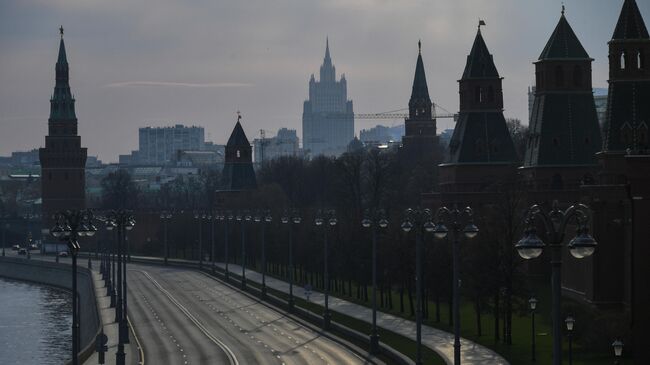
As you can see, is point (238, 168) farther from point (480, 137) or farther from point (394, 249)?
point (394, 249)

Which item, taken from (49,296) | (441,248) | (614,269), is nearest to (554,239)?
(614,269)

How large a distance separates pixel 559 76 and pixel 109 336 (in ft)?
115

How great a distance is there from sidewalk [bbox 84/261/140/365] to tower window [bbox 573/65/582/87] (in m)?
33.6

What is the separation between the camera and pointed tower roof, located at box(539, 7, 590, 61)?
335 feet

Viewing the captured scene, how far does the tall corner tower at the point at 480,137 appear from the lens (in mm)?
117562

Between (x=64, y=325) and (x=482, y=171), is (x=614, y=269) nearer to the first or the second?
(x=482, y=171)

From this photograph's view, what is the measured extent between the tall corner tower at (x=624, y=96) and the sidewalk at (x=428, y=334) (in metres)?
12.5

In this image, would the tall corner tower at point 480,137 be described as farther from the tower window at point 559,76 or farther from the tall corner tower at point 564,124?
the tower window at point 559,76

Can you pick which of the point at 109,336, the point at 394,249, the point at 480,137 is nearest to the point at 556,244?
the point at 109,336

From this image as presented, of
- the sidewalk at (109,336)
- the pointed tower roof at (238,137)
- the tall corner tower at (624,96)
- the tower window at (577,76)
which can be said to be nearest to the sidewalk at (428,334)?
the tall corner tower at (624,96)

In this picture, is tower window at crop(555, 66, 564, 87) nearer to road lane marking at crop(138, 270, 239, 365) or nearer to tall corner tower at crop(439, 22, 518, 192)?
tall corner tower at crop(439, 22, 518, 192)

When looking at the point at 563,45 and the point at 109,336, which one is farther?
the point at 563,45

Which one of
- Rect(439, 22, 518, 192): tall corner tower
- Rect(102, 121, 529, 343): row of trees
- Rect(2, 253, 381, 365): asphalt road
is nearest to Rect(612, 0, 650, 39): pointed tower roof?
Rect(102, 121, 529, 343): row of trees

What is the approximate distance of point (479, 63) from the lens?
396 feet
